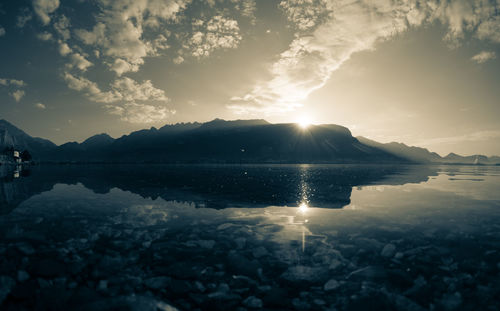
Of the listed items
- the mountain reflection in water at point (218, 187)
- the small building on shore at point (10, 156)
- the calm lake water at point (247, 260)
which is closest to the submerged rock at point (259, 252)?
the calm lake water at point (247, 260)

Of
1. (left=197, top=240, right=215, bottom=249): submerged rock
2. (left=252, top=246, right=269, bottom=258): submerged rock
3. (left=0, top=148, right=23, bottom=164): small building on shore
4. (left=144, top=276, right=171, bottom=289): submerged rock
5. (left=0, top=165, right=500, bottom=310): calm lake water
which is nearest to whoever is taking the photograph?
(left=0, top=165, right=500, bottom=310): calm lake water

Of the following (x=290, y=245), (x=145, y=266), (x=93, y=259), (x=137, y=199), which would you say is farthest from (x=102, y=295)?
(x=137, y=199)

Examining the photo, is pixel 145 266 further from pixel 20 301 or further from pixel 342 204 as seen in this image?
pixel 342 204

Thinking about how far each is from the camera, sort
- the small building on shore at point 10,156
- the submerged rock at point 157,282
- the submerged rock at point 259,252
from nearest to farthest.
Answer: the submerged rock at point 157,282
the submerged rock at point 259,252
the small building on shore at point 10,156

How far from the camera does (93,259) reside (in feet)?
24.3

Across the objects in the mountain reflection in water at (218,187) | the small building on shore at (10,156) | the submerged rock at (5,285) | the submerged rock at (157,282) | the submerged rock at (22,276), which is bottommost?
the mountain reflection in water at (218,187)

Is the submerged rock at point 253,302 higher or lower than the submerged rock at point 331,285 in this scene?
higher

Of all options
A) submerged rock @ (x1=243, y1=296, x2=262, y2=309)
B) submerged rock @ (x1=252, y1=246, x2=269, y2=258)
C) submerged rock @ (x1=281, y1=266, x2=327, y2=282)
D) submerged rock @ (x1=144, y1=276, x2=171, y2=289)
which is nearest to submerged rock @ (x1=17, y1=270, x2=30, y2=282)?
submerged rock @ (x1=144, y1=276, x2=171, y2=289)

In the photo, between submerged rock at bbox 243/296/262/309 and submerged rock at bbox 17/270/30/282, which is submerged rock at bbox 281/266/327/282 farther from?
submerged rock at bbox 17/270/30/282

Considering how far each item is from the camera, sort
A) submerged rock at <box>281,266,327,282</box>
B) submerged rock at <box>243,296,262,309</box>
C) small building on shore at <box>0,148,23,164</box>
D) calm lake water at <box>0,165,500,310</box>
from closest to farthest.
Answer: submerged rock at <box>243,296,262,309</box>
calm lake water at <box>0,165,500,310</box>
submerged rock at <box>281,266,327,282</box>
small building on shore at <box>0,148,23,164</box>

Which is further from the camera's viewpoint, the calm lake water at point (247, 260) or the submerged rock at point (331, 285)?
the submerged rock at point (331, 285)

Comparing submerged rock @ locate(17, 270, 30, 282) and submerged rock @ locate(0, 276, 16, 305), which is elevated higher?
submerged rock @ locate(0, 276, 16, 305)

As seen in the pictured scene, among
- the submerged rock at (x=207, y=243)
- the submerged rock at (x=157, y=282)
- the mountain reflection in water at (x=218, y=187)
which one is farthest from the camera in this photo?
the mountain reflection in water at (x=218, y=187)

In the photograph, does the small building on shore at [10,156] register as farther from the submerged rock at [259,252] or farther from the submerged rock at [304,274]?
the submerged rock at [304,274]
